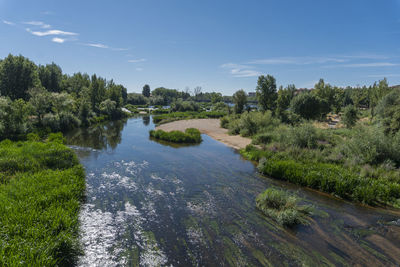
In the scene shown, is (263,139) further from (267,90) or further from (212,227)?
(267,90)

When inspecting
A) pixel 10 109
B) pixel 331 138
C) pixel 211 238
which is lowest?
pixel 211 238

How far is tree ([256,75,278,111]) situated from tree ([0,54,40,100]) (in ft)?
149

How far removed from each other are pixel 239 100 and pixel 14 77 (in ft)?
157

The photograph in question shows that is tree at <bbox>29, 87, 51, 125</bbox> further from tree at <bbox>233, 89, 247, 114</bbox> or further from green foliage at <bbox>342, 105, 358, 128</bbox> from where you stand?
green foliage at <bbox>342, 105, 358, 128</bbox>

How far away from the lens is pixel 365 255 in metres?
7.80

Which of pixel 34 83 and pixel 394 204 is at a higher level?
pixel 34 83

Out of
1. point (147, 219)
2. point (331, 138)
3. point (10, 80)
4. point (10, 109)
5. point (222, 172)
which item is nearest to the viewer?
point (147, 219)

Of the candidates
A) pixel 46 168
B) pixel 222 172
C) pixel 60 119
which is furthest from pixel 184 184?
pixel 60 119

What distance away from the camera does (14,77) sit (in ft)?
133

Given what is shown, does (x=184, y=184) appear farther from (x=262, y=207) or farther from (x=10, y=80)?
(x=10, y=80)

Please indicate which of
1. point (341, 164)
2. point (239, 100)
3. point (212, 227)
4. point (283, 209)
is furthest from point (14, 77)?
point (341, 164)

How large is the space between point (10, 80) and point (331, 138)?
184 feet

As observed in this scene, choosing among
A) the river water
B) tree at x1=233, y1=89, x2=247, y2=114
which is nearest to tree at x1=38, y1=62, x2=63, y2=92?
tree at x1=233, y1=89, x2=247, y2=114

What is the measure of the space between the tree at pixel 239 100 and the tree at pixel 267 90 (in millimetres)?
5878
